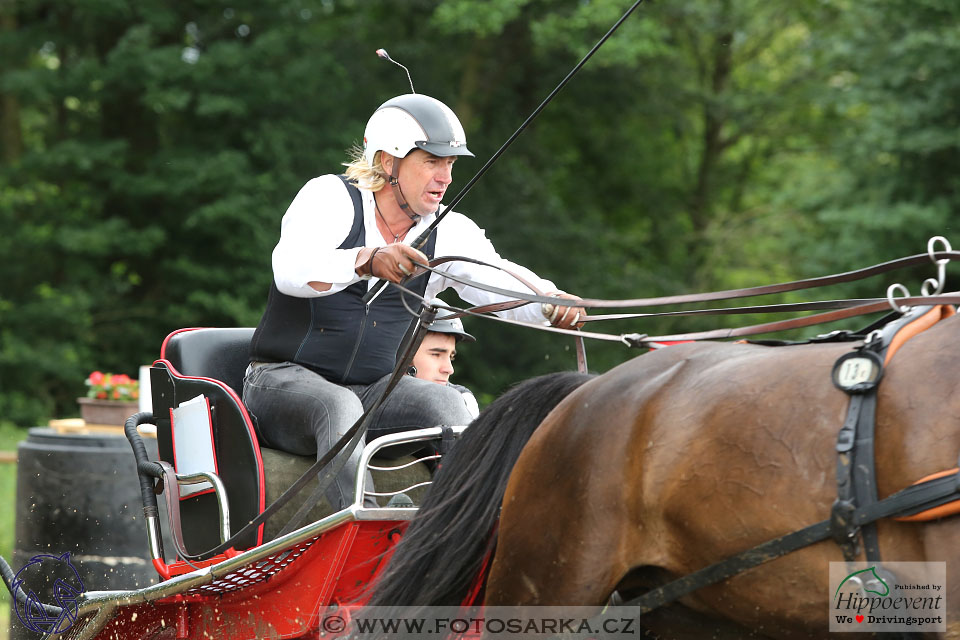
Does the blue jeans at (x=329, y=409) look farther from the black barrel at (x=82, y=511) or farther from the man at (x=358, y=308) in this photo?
the black barrel at (x=82, y=511)

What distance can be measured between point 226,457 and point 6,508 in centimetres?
595

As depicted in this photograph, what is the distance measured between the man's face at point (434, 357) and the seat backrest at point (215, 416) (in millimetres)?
629

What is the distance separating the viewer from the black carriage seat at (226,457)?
331cm

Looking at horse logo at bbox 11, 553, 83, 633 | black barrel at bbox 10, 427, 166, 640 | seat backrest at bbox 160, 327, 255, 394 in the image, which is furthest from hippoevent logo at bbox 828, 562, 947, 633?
black barrel at bbox 10, 427, 166, 640

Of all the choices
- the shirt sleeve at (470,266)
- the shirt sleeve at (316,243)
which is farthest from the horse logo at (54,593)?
the shirt sleeve at (470,266)

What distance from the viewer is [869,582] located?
2.05 metres

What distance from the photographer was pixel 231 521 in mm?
3404

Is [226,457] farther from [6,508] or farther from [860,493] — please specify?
[6,508]

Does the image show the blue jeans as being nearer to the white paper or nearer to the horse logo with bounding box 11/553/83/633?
the white paper

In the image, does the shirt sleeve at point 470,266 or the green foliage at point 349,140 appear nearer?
the shirt sleeve at point 470,266

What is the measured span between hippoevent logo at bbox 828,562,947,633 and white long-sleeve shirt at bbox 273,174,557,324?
55.0 inches

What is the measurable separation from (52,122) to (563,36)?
7.11 meters

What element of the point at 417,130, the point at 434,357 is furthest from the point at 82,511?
the point at 417,130

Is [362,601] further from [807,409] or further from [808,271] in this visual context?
[808,271]
